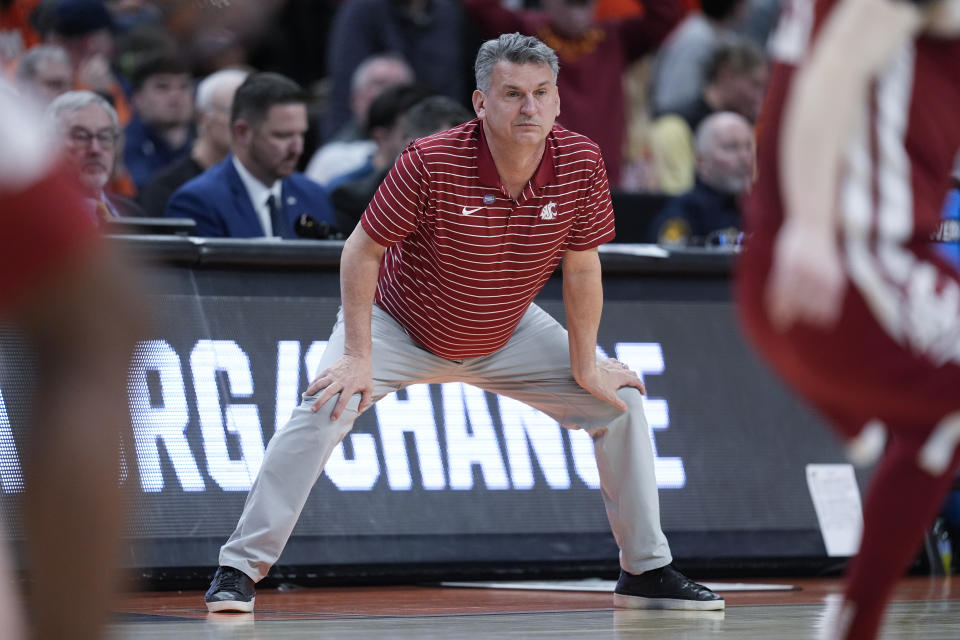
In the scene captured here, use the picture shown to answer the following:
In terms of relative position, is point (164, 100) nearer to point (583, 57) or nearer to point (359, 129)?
point (359, 129)

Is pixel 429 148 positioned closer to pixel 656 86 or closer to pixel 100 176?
pixel 100 176

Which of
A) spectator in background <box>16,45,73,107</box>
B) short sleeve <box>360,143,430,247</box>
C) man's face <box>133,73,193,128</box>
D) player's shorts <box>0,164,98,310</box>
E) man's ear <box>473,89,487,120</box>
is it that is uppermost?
player's shorts <box>0,164,98,310</box>

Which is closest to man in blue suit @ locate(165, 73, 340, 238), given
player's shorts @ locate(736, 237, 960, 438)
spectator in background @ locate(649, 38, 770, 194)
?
spectator in background @ locate(649, 38, 770, 194)

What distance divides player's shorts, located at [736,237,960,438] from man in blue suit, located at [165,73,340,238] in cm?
450

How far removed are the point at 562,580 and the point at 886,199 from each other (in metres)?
3.86

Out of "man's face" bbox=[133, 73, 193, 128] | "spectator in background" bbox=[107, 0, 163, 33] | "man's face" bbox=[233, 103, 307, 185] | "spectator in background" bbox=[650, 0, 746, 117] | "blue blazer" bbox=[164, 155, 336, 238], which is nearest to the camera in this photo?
"blue blazer" bbox=[164, 155, 336, 238]

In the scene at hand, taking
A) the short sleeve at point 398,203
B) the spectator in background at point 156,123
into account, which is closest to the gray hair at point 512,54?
the short sleeve at point 398,203

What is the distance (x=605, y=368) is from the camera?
18.4ft

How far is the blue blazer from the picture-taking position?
7.16 meters

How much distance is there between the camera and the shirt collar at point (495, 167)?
5.29 metres

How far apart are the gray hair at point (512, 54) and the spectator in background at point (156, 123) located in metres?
4.26

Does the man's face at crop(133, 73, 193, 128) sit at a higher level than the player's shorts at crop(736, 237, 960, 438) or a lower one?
lower

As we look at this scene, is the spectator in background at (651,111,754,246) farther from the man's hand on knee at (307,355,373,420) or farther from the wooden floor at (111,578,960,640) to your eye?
the man's hand on knee at (307,355,373,420)

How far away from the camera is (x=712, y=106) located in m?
10.4
